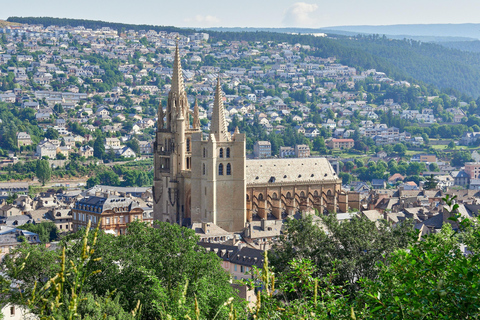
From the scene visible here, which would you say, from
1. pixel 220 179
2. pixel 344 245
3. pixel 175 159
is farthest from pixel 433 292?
pixel 175 159

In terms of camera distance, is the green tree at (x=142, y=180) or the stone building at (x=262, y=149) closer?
the green tree at (x=142, y=180)

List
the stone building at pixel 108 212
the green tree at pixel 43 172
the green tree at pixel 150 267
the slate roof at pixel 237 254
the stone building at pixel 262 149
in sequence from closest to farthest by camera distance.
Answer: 1. the green tree at pixel 150 267
2. the slate roof at pixel 237 254
3. the stone building at pixel 108 212
4. the green tree at pixel 43 172
5. the stone building at pixel 262 149

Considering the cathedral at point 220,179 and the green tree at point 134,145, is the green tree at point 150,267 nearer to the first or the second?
the cathedral at point 220,179

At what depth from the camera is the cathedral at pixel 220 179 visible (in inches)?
3120

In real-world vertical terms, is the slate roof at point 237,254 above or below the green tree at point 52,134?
above

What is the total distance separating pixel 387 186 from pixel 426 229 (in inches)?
3142

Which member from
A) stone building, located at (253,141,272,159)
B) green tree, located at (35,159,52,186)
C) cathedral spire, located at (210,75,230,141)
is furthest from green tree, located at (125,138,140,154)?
cathedral spire, located at (210,75,230,141)

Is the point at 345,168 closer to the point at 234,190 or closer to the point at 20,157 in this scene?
the point at 20,157

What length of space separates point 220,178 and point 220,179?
0.30ft

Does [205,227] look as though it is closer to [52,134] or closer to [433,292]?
[433,292]

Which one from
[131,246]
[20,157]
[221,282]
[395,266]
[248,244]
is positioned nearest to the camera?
[395,266]

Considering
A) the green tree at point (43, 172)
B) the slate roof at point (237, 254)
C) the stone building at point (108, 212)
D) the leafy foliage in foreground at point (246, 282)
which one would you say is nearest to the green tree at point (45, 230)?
the stone building at point (108, 212)

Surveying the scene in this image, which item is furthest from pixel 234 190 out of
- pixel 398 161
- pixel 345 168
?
pixel 398 161

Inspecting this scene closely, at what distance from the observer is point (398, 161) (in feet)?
622
